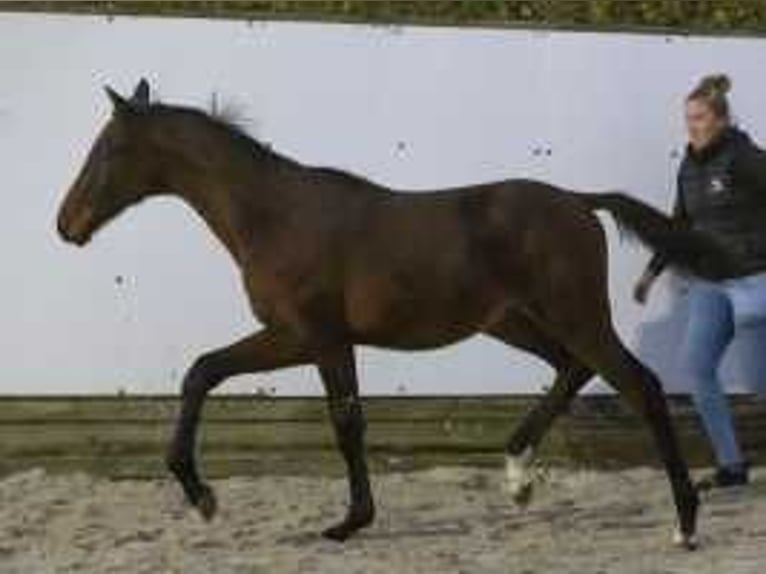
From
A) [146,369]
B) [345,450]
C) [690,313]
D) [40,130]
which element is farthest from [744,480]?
[40,130]

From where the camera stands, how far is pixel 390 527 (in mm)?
7582

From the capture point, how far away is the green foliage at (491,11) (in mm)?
8242

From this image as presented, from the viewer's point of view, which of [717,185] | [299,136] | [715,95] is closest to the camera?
[715,95]

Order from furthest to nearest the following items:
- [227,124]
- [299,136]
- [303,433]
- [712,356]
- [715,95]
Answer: [303,433], [299,136], [712,356], [715,95], [227,124]

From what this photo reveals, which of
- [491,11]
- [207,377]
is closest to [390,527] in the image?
[207,377]

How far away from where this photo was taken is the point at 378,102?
8328 millimetres

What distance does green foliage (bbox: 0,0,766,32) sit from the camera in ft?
27.0

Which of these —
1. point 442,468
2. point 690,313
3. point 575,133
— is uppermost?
point 575,133

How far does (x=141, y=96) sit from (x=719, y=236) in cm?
240

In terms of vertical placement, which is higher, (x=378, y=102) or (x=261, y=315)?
(x=378, y=102)

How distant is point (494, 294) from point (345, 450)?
799mm

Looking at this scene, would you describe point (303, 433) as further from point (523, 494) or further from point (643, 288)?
point (643, 288)

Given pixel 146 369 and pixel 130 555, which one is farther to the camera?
pixel 146 369

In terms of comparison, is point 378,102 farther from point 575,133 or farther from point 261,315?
point 261,315
